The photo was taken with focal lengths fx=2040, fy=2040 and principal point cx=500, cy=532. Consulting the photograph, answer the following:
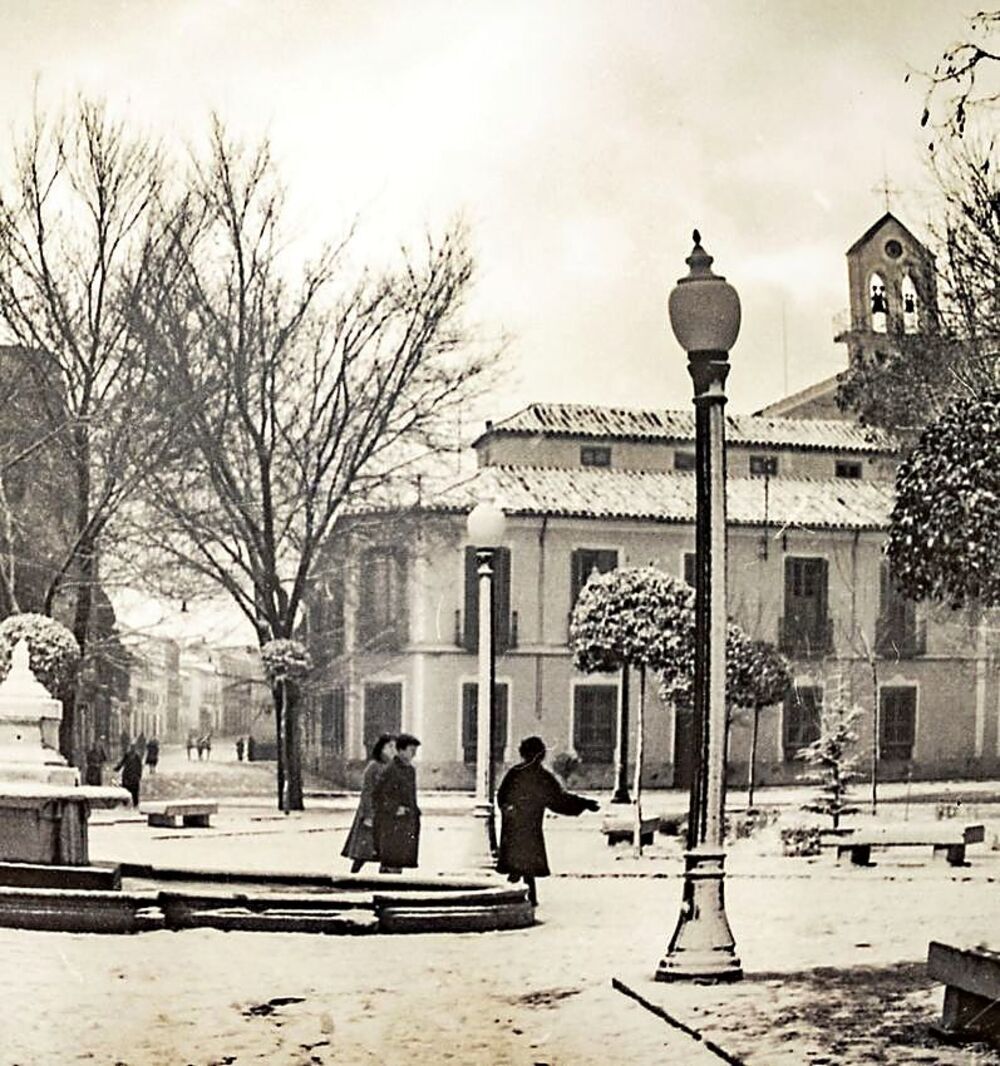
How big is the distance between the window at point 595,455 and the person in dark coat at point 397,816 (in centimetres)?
1614

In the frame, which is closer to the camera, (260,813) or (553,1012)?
(553,1012)

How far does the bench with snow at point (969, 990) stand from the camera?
5.18m

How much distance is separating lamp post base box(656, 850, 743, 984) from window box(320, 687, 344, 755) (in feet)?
64.0

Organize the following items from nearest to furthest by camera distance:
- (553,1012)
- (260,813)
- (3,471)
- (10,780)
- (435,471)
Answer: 1. (553,1012)
2. (10,780)
3. (3,471)
4. (260,813)
5. (435,471)

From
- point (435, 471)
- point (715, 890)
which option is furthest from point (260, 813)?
point (715, 890)

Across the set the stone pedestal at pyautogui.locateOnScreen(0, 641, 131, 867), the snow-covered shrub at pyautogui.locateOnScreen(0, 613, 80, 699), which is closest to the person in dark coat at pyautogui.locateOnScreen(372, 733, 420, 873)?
the stone pedestal at pyautogui.locateOnScreen(0, 641, 131, 867)

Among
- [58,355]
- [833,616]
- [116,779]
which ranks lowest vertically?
[116,779]

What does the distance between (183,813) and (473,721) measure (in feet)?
28.6

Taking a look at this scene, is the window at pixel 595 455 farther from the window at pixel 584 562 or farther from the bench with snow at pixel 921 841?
the bench with snow at pixel 921 841

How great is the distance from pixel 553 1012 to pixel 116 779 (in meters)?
20.7

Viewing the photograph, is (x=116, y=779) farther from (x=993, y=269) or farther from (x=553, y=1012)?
(x=553, y=1012)

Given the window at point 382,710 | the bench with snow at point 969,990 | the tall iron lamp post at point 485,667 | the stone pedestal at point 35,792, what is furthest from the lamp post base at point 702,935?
the window at point 382,710

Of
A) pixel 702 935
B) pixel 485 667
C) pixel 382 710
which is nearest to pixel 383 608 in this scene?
pixel 382 710

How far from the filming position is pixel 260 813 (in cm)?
1998
